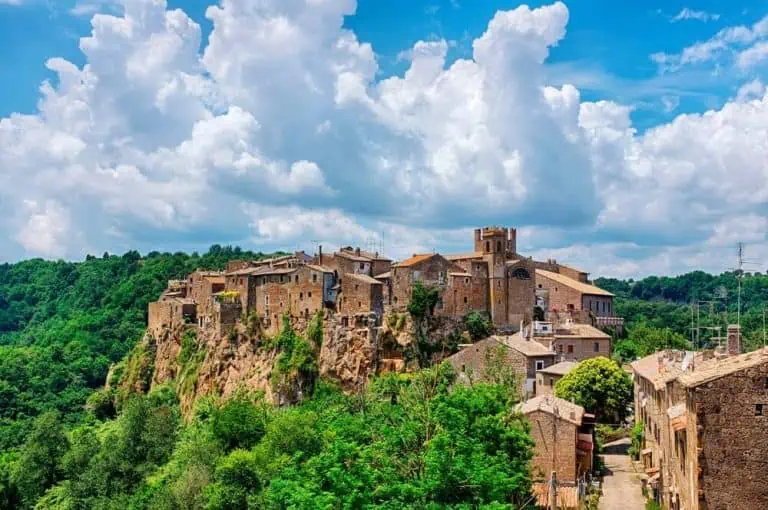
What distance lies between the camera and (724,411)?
26.0 metres

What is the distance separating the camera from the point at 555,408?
4241 cm

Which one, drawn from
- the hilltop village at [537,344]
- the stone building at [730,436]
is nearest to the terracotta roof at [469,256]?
the hilltop village at [537,344]

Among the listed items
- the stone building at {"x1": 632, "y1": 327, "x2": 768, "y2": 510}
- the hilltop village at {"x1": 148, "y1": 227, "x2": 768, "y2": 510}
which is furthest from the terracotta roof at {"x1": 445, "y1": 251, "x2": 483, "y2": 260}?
the stone building at {"x1": 632, "y1": 327, "x2": 768, "y2": 510}

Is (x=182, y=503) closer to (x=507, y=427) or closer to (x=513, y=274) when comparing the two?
(x=507, y=427)

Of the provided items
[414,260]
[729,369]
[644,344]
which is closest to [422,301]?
[414,260]

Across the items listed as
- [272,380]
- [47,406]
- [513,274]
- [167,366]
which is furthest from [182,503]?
[47,406]

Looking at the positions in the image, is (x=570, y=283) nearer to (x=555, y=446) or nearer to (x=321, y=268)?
(x=321, y=268)

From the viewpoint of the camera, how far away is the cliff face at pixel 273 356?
66125 millimetres

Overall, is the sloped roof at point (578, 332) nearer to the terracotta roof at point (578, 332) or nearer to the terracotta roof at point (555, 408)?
the terracotta roof at point (578, 332)

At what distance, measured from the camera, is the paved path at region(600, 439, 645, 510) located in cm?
3902

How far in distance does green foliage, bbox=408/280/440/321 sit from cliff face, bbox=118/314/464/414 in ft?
3.02

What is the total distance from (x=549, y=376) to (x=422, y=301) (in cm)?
1327

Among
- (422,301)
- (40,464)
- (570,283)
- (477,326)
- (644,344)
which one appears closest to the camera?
(40,464)

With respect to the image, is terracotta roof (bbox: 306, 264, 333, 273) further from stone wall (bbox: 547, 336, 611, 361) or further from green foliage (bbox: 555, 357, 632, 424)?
green foliage (bbox: 555, 357, 632, 424)
